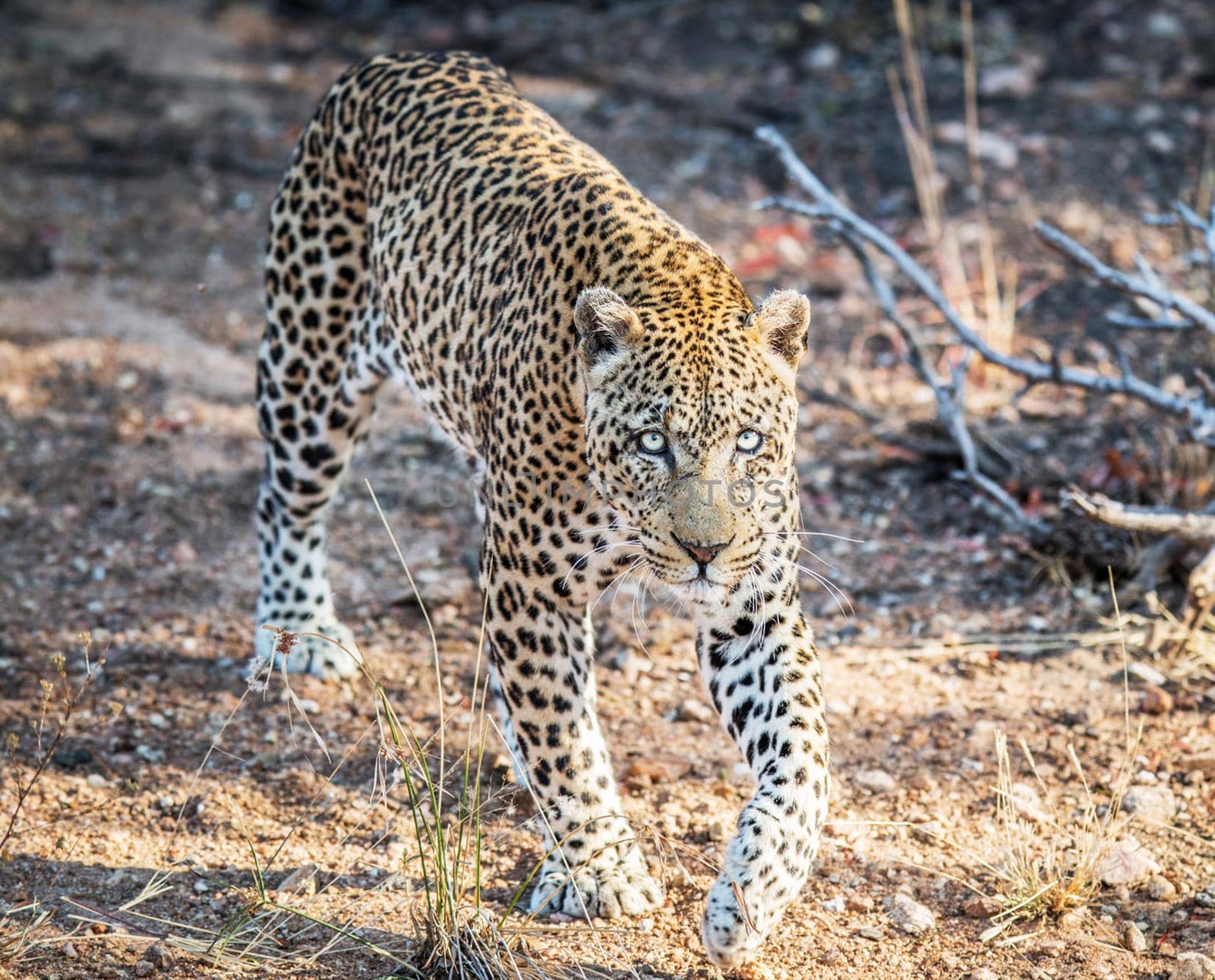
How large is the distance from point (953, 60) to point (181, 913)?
9354mm

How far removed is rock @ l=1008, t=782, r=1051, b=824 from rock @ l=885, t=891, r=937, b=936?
593mm

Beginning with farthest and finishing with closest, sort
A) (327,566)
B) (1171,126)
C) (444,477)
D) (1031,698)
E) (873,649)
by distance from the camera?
(1171,126) → (444,477) → (327,566) → (873,649) → (1031,698)

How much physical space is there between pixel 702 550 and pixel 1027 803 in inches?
81.7

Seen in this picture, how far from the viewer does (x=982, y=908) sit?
190 inches

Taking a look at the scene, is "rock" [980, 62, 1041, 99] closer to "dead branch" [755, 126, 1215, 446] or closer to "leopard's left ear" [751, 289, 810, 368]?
"dead branch" [755, 126, 1215, 446]

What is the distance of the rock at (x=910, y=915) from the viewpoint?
4758 millimetres

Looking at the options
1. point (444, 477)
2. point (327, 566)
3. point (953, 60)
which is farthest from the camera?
point (953, 60)

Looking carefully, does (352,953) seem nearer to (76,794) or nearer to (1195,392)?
(76,794)

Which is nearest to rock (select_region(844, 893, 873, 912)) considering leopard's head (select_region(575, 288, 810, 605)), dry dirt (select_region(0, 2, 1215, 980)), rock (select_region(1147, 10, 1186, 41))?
dry dirt (select_region(0, 2, 1215, 980))

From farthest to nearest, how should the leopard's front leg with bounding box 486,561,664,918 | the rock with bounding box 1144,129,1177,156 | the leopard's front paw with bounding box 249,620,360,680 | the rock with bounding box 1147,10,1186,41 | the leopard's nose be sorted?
the rock with bounding box 1147,10,1186,41 → the rock with bounding box 1144,129,1177,156 → the leopard's front paw with bounding box 249,620,360,680 → the leopard's front leg with bounding box 486,561,664,918 → the leopard's nose

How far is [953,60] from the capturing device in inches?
464

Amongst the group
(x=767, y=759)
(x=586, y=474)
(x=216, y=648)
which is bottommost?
(x=216, y=648)

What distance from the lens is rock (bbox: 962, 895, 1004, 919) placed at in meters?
4.81

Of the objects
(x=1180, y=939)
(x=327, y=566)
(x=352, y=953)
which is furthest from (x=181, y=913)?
(x=1180, y=939)
